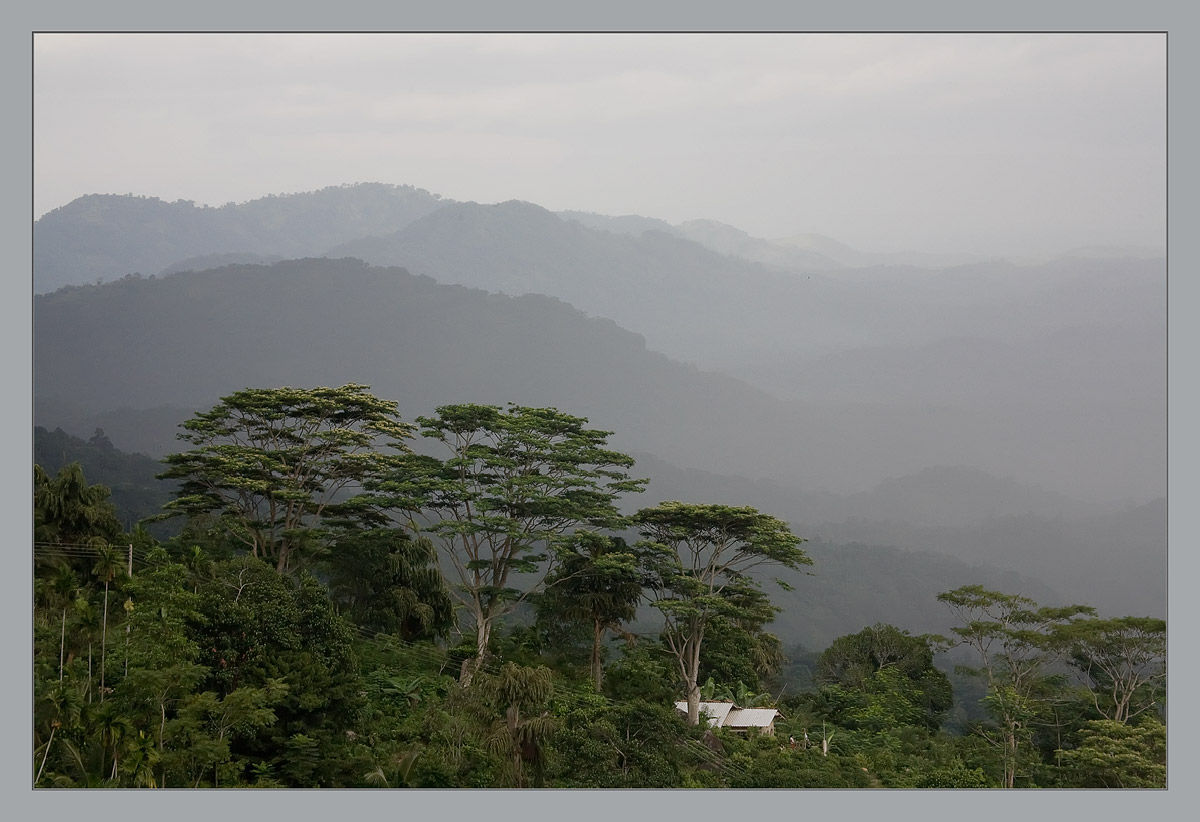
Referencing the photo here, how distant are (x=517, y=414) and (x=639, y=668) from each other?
4.89 m

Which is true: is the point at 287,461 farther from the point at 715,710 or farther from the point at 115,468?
the point at 115,468

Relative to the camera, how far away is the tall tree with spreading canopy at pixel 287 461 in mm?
19906

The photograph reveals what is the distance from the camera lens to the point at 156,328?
178 feet

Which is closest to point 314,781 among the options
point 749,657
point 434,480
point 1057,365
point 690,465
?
point 434,480

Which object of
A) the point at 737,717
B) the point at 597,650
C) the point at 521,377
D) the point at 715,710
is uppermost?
the point at 521,377

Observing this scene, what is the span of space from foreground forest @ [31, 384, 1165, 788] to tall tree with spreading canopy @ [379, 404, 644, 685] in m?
0.06

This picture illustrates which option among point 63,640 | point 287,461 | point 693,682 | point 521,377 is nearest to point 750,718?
point 693,682

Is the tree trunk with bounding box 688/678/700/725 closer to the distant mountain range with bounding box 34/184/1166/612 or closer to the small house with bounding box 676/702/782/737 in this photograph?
the small house with bounding box 676/702/782/737

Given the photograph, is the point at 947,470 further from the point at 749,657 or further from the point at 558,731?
the point at 558,731

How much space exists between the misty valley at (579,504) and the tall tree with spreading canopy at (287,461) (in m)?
0.10

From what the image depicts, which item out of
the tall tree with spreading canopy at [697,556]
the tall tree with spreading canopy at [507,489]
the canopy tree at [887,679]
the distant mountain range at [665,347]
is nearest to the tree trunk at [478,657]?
the tall tree with spreading canopy at [507,489]

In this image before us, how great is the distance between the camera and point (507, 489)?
62.3ft

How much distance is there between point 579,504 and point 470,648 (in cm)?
299

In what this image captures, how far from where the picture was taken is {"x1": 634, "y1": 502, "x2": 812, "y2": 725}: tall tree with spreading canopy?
18422 mm
